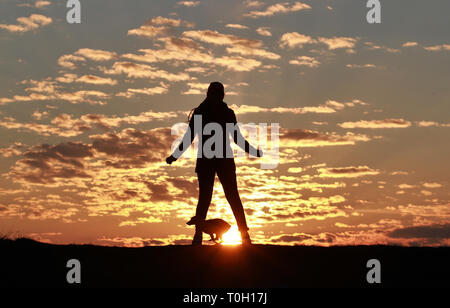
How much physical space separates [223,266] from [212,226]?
6.91ft

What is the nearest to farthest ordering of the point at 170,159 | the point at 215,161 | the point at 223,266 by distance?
the point at 223,266, the point at 215,161, the point at 170,159

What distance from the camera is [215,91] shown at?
618 inches

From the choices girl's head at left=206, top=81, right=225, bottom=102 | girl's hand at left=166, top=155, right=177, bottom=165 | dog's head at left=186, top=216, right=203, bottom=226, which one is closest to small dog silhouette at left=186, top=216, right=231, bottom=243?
dog's head at left=186, top=216, right=203, bottom=226

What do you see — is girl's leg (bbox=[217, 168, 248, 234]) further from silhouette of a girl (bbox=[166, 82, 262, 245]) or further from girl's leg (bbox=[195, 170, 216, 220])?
girl's leg (bbox=[195, 170, 216, 220])

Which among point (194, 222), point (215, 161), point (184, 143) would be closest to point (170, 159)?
point (184, 143)

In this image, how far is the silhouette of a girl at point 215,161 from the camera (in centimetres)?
1569

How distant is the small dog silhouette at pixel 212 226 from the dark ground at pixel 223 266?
392 mm

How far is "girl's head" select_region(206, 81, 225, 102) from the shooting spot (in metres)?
15.7

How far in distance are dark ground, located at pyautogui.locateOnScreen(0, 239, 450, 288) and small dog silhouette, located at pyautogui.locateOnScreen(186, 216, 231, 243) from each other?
0.39 metres

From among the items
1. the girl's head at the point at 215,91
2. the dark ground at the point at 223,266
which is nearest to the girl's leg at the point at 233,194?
the dark ground at the point at 223,266

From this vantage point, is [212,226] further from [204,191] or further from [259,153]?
[259,153]
